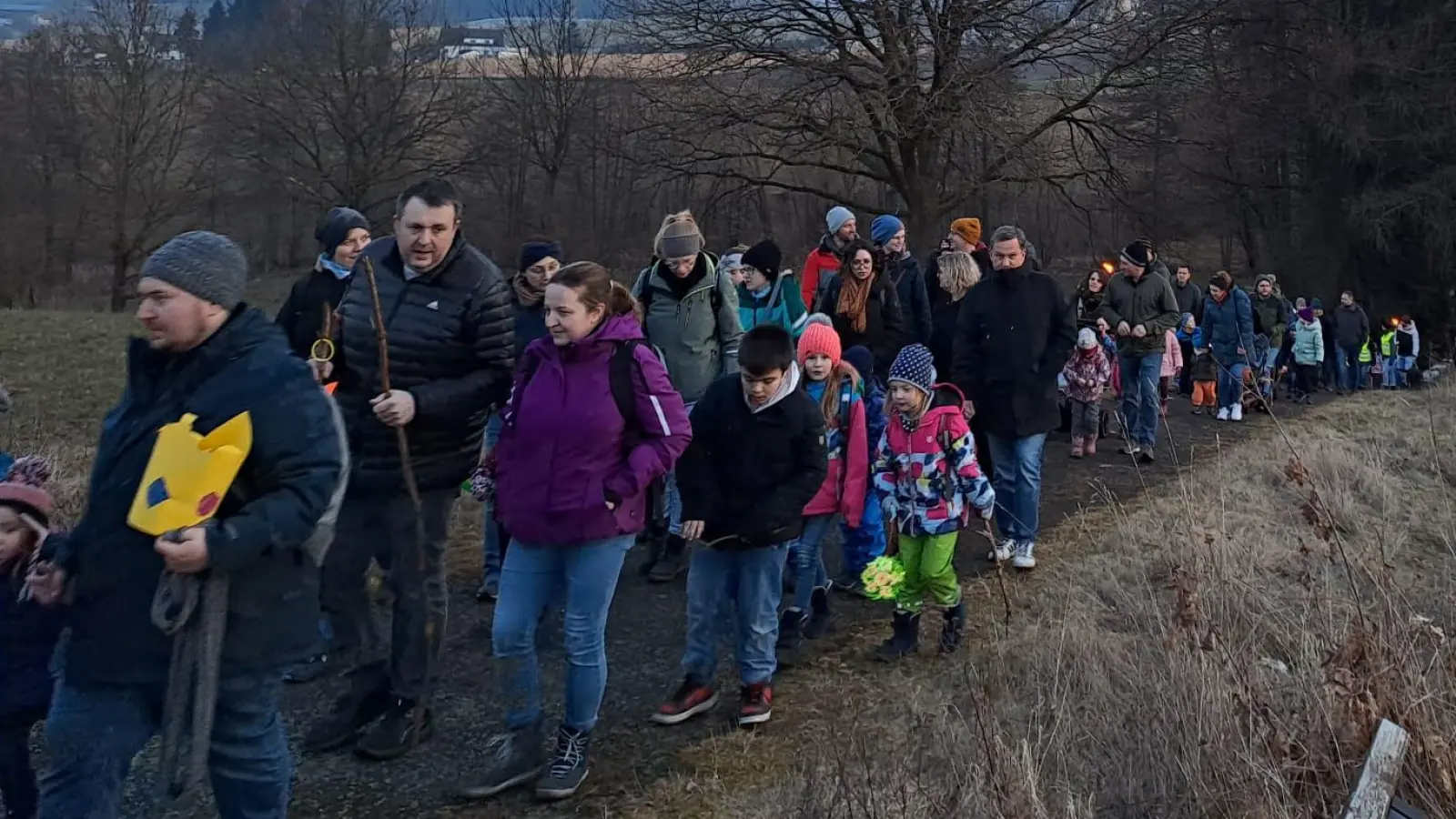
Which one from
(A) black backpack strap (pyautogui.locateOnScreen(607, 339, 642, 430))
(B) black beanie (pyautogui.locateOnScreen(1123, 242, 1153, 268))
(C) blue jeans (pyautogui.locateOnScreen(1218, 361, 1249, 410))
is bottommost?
(C) blue jeans (pyautogui.locateOnScreen(1218, 361, 1249, 410))

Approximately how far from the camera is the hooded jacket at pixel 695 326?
6383 mm

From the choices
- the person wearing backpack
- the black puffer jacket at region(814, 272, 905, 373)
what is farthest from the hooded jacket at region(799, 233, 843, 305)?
the person wearing backpack

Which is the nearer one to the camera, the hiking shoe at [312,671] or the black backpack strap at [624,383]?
→ the black backpack strap at [624,383]

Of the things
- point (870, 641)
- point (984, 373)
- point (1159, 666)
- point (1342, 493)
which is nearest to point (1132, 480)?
point (1342, 493)

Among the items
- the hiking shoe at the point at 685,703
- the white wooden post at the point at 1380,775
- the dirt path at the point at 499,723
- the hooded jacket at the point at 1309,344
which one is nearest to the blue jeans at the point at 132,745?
the dirt path at the point at 499,723

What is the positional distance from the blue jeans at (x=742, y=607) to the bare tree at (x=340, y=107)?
29823 mm

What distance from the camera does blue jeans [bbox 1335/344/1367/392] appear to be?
64.2 ft

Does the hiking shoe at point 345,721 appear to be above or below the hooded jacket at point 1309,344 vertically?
below

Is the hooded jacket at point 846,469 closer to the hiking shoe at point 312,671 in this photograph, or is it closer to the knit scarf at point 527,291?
the knit scarf at point 527,291

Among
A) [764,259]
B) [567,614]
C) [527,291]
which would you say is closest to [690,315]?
[527,291]

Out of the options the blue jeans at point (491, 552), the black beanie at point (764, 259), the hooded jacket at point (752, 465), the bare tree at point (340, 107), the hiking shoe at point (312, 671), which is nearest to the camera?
the hooded jacket at point (752, 465)

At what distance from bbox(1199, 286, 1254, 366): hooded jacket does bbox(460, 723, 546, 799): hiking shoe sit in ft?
36.4

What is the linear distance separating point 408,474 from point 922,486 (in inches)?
91.4

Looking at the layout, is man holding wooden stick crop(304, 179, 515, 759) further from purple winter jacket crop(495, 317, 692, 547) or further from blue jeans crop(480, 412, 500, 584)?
blue jeans crop(480, 412, 500, 584)
